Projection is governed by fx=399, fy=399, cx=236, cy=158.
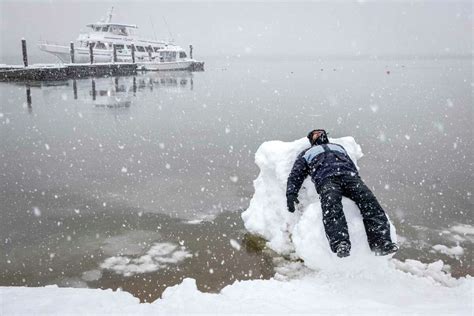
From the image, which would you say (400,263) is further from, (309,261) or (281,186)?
(281,186)

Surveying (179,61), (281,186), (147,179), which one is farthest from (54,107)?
(179,61)

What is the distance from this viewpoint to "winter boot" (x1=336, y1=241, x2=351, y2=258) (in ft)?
13.0

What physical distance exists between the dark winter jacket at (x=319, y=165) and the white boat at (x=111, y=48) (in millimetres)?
38766

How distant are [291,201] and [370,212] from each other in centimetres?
97

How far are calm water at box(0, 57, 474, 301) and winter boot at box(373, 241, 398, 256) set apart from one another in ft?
4.00

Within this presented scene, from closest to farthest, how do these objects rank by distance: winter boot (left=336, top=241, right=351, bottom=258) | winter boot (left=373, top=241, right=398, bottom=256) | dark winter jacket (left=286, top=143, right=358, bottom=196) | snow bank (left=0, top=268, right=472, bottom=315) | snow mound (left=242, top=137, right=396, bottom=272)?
snow bank (left=0, top=268, right=472, bottom=315)
winter boot (left=336, top=241, right=351, bottom=258)
winter boot (left=373, top=241, right=398, bottom=256)
snow mound (left=242, top=137, right=396, bottom=272)
dark winter jacket (left=286, top=143, right=358, bottom=196)

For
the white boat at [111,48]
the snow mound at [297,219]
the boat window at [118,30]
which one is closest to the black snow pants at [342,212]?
the snow mound at [297,219]

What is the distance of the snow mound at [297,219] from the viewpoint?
168 inches

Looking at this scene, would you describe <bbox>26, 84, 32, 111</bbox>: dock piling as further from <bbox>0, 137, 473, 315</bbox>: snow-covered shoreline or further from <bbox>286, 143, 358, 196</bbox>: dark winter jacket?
<bbox>286, 143, 358, 196</bbox>: dark winter jacket

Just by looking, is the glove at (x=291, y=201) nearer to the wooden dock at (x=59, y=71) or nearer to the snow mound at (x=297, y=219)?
the snow mound at (x=297, y=219)

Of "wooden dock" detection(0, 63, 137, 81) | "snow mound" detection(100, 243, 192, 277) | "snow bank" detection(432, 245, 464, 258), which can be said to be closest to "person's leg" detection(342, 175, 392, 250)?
"snow bank" detection(432, 245, 464, 258)

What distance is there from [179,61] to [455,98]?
3031 centimetres

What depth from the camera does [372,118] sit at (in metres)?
16.7

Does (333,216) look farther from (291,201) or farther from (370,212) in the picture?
(291,201)
